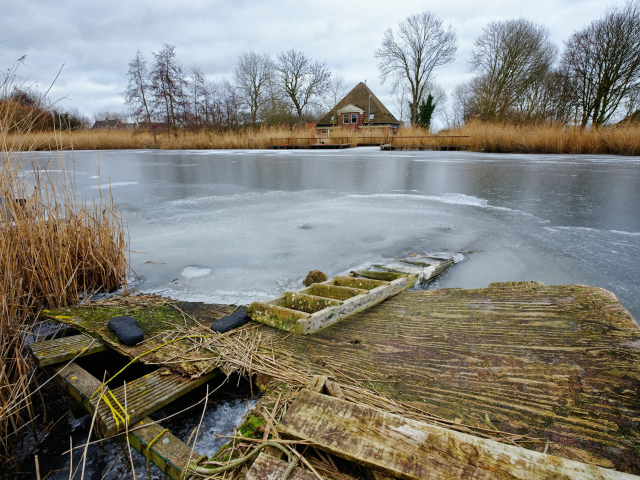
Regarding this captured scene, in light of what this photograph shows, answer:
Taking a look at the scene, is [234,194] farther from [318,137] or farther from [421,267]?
[318,137]

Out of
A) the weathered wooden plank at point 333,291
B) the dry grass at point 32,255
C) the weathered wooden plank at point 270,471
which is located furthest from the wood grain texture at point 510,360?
the dry grass at point 32,255

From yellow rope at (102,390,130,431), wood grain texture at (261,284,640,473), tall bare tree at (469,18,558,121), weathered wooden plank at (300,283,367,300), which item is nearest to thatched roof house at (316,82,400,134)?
tall bare tree at (469,18,558,121)

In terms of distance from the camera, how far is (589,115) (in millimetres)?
22703

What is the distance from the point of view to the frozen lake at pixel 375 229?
9.93 ft

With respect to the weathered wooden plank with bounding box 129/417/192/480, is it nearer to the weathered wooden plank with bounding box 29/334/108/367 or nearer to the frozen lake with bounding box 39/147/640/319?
the weathered wooden plank with bounding box 29/334/108/367

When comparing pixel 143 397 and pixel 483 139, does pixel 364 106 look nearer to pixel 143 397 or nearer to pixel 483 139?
pixel 483 139

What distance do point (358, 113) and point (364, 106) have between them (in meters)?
1.83

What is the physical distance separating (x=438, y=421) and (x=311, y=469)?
494 millimetres

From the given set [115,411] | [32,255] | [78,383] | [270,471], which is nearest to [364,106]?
[32,255]

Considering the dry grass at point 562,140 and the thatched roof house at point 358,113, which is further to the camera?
the thatched roof house at point 358,113

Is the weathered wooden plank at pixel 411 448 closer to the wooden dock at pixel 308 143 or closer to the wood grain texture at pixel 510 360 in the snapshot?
the wood grain texture at pixel 510 360

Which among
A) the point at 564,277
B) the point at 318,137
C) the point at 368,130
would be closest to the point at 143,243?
the point at 564,277

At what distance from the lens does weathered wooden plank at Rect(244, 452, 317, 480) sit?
3.14ft

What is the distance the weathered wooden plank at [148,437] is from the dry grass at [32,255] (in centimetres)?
26
